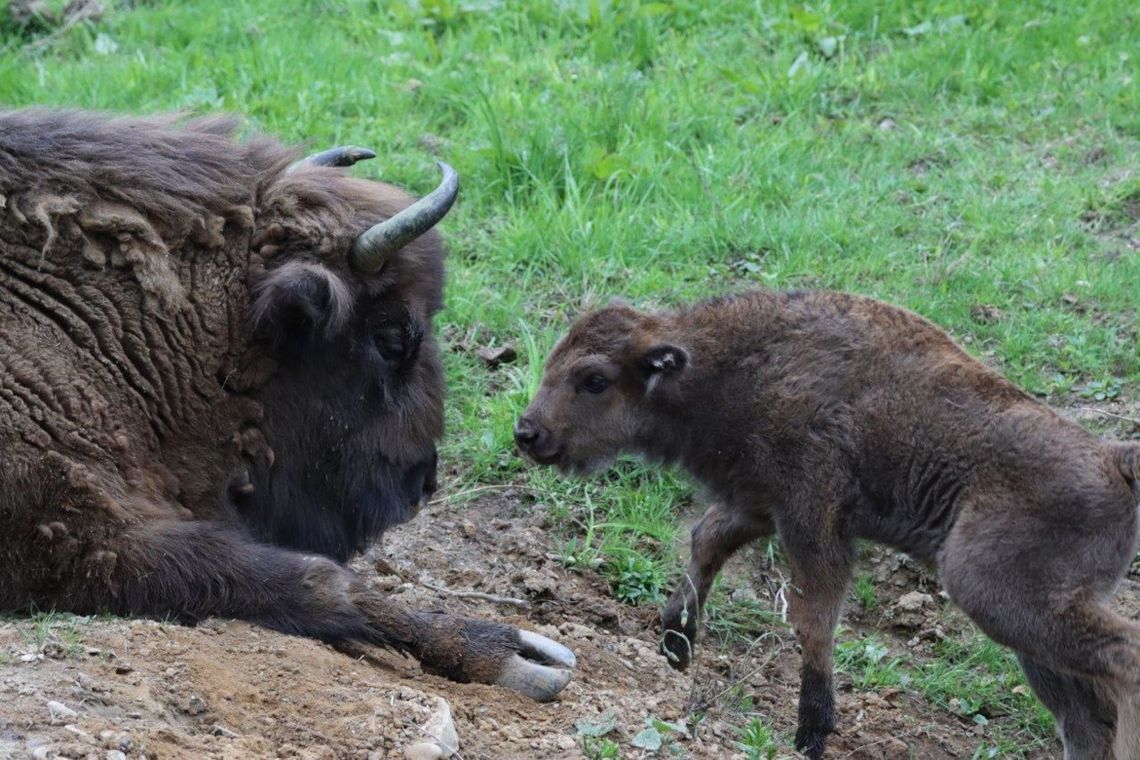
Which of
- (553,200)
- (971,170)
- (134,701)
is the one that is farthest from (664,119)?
(134,701)

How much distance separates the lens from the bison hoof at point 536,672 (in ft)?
17.3

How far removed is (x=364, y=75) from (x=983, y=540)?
20.7ft

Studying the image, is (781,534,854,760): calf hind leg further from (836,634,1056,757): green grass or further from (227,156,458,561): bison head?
(227,156,458,561): bison head

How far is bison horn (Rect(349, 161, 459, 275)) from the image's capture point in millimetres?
5793

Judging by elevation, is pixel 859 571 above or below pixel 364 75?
below

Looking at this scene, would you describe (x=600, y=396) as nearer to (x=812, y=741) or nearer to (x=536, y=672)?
(x=536, y=672)

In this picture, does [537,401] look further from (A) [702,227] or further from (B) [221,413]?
(A) [702,227]

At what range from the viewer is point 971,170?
31.2 ft

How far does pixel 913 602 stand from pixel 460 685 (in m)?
2.42

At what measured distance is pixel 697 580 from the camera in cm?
618

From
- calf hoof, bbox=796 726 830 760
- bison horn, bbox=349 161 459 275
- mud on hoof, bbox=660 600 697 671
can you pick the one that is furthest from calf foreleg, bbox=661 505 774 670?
bison horn, bbox=349 161 459 275

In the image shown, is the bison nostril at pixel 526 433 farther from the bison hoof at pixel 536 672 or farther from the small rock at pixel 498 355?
the small rock at pixel 498 355

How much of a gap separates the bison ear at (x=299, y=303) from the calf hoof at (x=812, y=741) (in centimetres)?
219

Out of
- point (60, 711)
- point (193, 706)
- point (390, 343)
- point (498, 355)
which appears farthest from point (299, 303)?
point (498, 355)
